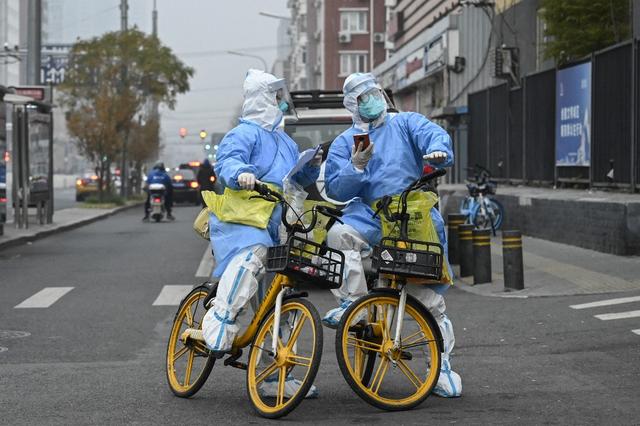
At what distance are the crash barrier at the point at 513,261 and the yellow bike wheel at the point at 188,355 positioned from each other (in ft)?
21.2

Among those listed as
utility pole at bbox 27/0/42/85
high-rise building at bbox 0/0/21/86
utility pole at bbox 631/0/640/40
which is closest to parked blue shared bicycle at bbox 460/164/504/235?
utility pole at bbox 631/0/640/40

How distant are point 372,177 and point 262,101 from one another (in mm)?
737

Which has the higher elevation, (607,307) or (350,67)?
(350,67)

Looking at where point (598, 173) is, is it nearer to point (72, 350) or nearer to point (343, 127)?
point (343, 127)

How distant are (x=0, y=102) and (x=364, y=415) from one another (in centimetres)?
1897

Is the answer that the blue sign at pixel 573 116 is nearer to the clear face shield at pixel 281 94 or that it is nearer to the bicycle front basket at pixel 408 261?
the clear face shield at pixel 281 94

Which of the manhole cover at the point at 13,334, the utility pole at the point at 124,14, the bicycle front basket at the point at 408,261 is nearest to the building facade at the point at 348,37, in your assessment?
Answer: the utility pole at the point at 124,14

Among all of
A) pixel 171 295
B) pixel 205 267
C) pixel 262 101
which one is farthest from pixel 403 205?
pixel 205 267

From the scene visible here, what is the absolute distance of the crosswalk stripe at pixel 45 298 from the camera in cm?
1381

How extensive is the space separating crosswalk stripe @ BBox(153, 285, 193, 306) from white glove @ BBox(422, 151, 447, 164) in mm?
6835

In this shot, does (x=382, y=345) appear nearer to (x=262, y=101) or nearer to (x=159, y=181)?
(x=262, y=101)

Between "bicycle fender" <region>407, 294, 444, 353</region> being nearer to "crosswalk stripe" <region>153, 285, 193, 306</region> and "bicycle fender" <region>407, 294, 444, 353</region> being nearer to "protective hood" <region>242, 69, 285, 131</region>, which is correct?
"protective hood" <region>242, 69, 285, 131</region>

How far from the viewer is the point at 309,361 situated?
6.90 metres

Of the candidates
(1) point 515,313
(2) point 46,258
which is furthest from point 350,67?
(1) point 515,313
